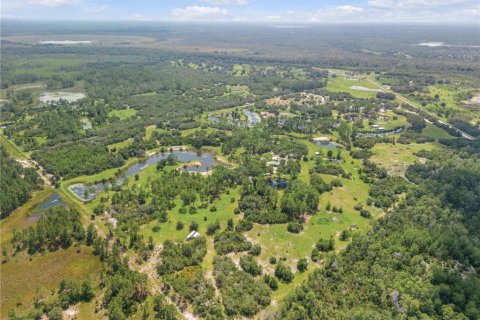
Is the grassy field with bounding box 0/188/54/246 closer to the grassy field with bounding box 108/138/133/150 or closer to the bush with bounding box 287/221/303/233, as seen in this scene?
the grassy field with bounding box 108/138/133/150

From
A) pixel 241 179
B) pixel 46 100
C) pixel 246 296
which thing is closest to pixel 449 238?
pixel 246 296

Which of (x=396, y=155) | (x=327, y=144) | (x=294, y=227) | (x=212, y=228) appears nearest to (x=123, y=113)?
(x=327, y=144)

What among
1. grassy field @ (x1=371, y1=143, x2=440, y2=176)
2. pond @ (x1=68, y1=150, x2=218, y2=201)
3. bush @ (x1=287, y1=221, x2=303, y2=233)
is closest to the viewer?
bush @ (x1=287, y1=221, x2=303, y2=233)

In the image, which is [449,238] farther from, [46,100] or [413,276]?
[46,100]

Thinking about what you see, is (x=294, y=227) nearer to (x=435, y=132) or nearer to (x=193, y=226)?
(x=193, y=226)

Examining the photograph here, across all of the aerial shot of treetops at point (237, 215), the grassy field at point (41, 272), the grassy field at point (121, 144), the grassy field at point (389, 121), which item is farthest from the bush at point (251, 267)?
the grassy field at point (389, 121)

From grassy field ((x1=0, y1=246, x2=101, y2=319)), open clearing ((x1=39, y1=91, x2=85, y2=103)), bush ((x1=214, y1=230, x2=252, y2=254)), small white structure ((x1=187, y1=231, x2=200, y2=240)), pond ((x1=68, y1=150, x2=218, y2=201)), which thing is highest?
open clearing ((x1=39, y1=91, x2=85, y2=103))

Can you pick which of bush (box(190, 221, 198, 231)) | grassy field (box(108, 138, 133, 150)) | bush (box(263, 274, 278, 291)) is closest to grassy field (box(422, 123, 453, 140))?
bush (box(190, 221, 198, 231))

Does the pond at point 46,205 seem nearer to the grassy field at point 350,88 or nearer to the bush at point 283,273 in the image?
the bush at point 283,273
